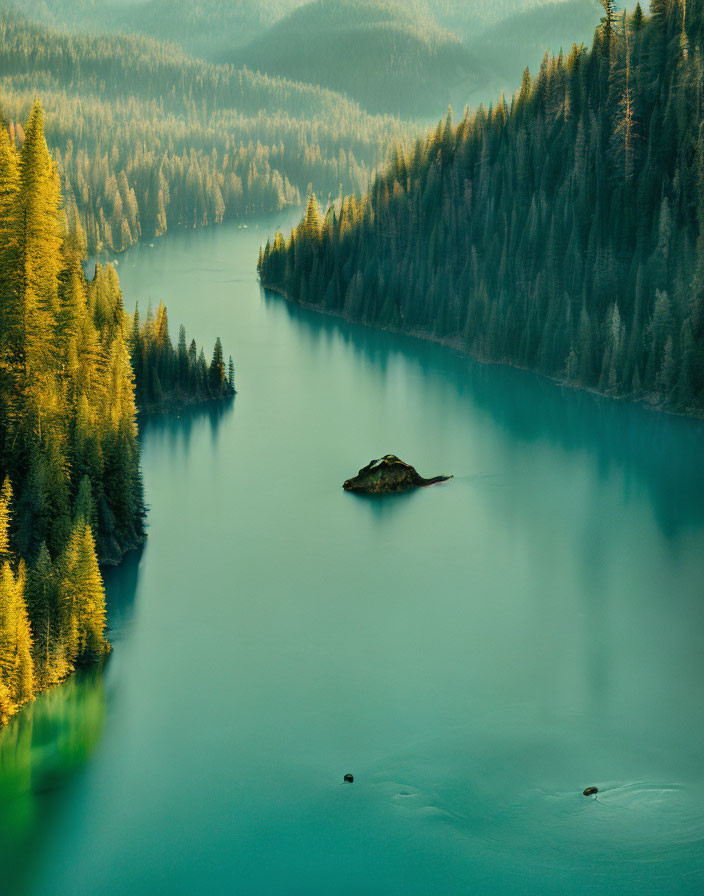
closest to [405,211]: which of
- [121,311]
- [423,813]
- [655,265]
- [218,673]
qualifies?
[655,265]

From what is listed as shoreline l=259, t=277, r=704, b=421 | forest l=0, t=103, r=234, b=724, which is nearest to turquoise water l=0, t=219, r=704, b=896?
forest l=0, t=103, r=234, b=724

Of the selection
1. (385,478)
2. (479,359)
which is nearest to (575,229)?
(479,359)

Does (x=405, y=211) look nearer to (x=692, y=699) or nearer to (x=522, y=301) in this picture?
(x=522, y=301)

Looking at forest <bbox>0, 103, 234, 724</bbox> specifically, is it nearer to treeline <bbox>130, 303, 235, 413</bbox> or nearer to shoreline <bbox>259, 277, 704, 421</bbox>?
treeline <bbox>130, 303, 235, 413</bbox>

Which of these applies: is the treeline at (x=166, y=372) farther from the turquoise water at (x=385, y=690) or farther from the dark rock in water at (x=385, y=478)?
the dark rock in water at (x=385, y=478)

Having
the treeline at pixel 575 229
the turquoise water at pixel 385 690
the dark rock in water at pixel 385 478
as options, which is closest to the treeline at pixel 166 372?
the turquoise water at pixel 385 690

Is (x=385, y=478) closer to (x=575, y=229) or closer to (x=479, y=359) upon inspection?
(x=479, y=359)

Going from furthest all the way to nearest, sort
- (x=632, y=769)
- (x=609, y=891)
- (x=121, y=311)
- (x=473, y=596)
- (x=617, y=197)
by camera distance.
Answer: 1. (x=617, y=197)
2. (x=121, y=311)
3. (x=473, y=596)
4. (x=632, y=769)
5. (x=609, y=891)
